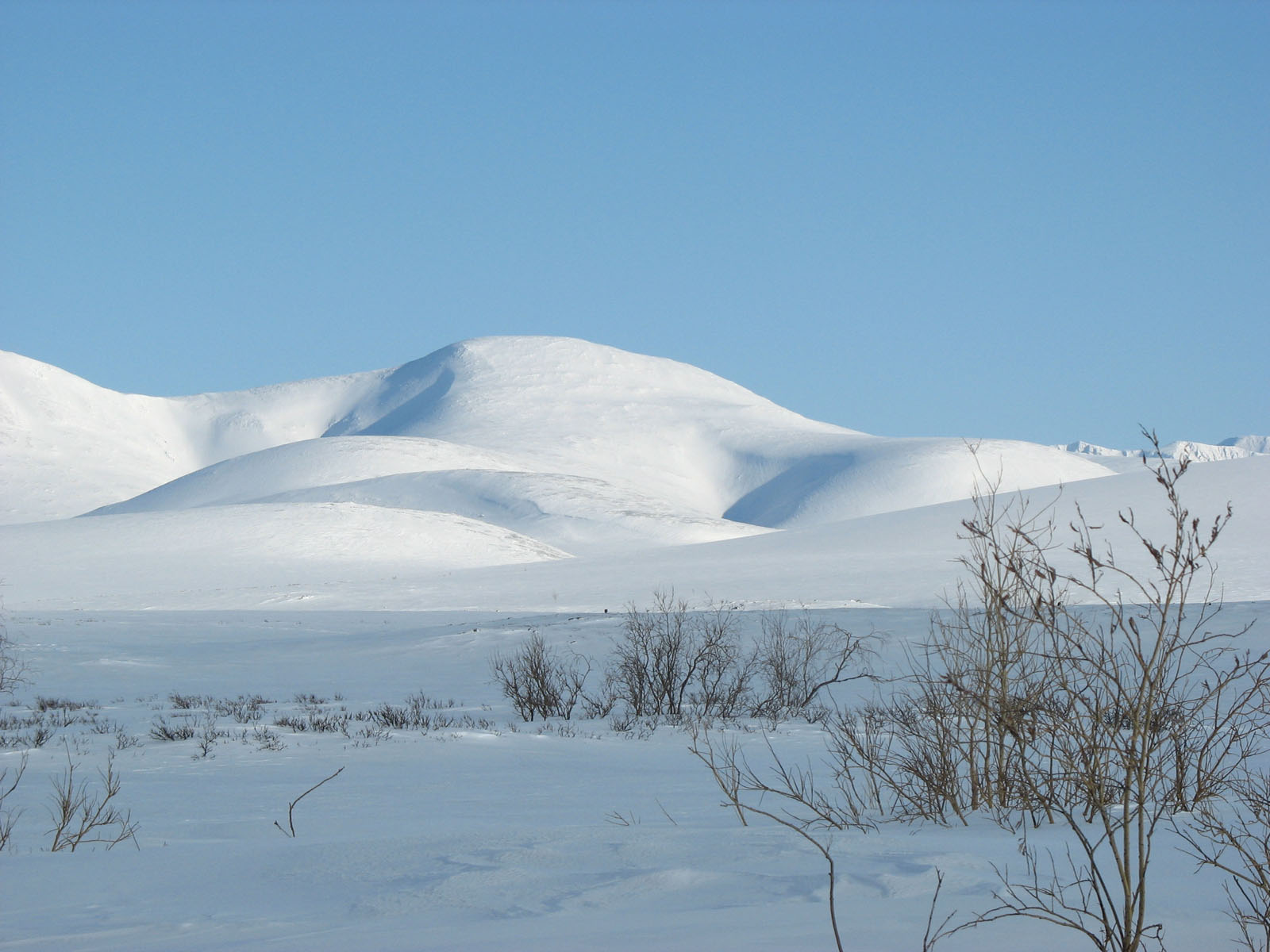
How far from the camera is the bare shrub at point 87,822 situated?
5043 millimetres

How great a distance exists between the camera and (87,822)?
18.4ft

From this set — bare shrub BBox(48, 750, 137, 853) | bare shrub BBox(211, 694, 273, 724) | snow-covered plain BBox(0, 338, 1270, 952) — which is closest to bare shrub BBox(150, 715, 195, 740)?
snow-covered plain BBox(0, 338, 1270, 952)

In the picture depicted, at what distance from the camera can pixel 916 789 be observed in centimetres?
596

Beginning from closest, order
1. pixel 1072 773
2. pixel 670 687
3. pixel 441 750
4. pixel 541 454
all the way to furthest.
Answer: pixel 1072 773, pixel 441 750, pixel 670 687, pixel 541 454

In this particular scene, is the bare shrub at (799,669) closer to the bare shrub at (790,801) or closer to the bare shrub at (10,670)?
the bare shrub at (790,801)

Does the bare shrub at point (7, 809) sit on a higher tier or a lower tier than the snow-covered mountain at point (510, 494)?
lower

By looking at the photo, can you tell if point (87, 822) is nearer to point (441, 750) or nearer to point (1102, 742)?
point (441, 750)

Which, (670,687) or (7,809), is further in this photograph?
(670,687)

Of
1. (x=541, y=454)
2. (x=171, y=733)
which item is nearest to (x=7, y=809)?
(x=171, y=733)

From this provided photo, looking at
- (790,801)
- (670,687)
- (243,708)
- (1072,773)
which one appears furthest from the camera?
(670,687)

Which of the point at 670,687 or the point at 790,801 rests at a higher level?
the point at 790,801

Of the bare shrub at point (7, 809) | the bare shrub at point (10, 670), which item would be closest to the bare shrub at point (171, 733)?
the bare shrub at point (7, 809)

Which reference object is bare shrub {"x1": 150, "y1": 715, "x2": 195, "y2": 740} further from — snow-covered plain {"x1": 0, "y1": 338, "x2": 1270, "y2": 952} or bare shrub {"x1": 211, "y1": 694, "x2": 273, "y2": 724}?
bare shrub {"x1": 211, "y1": 694, "x2": 273, "y2": 724}

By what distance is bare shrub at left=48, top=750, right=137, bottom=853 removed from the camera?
504cm
